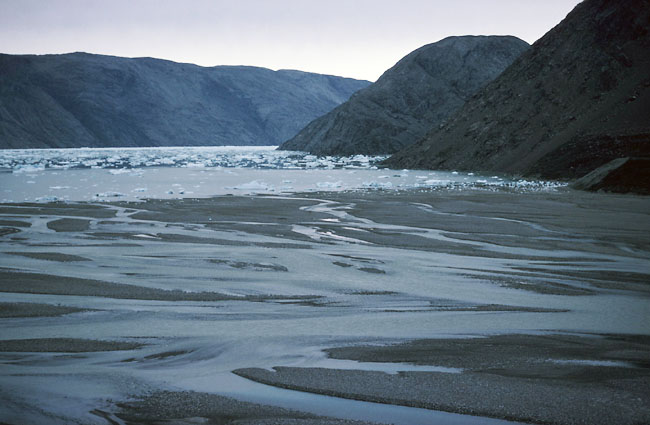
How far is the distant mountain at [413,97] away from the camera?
74.1m

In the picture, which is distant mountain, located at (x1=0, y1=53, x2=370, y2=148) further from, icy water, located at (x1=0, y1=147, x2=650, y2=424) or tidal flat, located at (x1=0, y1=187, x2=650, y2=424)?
tidal flat, located at (x1=0, y1=187, x2=650, y2=424)

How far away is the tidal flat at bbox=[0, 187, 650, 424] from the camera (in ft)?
12.4

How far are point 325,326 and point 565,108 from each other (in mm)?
33509

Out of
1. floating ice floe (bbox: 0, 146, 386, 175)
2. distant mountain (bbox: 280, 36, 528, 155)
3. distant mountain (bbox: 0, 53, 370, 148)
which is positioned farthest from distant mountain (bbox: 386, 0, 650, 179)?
distant mountain (bbox: 0, 53, 370, 148)

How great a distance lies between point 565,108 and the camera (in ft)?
118

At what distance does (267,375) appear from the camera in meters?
4.30

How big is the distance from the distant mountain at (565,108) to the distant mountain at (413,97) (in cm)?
2763

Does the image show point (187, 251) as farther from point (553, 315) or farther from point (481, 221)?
point (481, 221)

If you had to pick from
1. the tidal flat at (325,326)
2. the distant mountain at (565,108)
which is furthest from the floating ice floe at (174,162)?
the tidal flat at (325,326)

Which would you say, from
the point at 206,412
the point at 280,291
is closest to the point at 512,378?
the point at 206,412

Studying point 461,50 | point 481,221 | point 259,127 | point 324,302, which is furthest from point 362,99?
point 259,127

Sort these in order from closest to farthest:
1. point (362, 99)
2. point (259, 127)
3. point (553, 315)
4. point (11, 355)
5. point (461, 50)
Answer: point (11, 355), point (553, 315), point (362, 99), point (461, 50), point (259, 127)

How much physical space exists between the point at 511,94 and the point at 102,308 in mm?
37935

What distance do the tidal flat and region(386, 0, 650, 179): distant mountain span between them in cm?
1956
